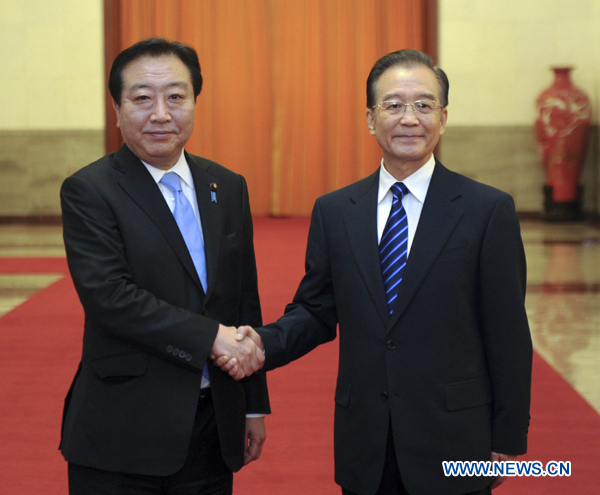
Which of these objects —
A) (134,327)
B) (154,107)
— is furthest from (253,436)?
(154,107)

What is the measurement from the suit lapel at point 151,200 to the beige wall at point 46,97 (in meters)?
8.35

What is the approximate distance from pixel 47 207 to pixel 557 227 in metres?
→ 6.07

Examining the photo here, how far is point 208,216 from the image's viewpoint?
1787 millimetres

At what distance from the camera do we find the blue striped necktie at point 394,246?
171 cm

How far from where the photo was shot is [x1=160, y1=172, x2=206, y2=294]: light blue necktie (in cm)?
175

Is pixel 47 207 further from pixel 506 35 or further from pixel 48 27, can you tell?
pixel 506 35

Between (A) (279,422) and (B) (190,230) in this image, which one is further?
(A) (279,422)

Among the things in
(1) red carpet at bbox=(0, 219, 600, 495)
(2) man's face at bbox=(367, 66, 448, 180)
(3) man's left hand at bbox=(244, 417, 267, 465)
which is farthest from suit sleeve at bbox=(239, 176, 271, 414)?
(1) red carpet at bbox=(0, 219, 600, 495)

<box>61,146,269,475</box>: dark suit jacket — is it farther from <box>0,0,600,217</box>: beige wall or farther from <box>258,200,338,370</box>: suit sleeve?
<box>0,0,600,217</box>: beige wall

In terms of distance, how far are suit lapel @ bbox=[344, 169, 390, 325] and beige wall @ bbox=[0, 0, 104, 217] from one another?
8474 mm

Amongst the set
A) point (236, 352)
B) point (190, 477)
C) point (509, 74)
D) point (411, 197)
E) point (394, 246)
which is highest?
point (509, 74)

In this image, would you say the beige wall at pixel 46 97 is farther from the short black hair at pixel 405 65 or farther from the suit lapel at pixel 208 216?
Answer: the short black hair at pixel 405 65

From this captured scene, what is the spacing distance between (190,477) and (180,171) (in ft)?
2.23

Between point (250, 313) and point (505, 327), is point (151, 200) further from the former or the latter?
point (505, 327)
